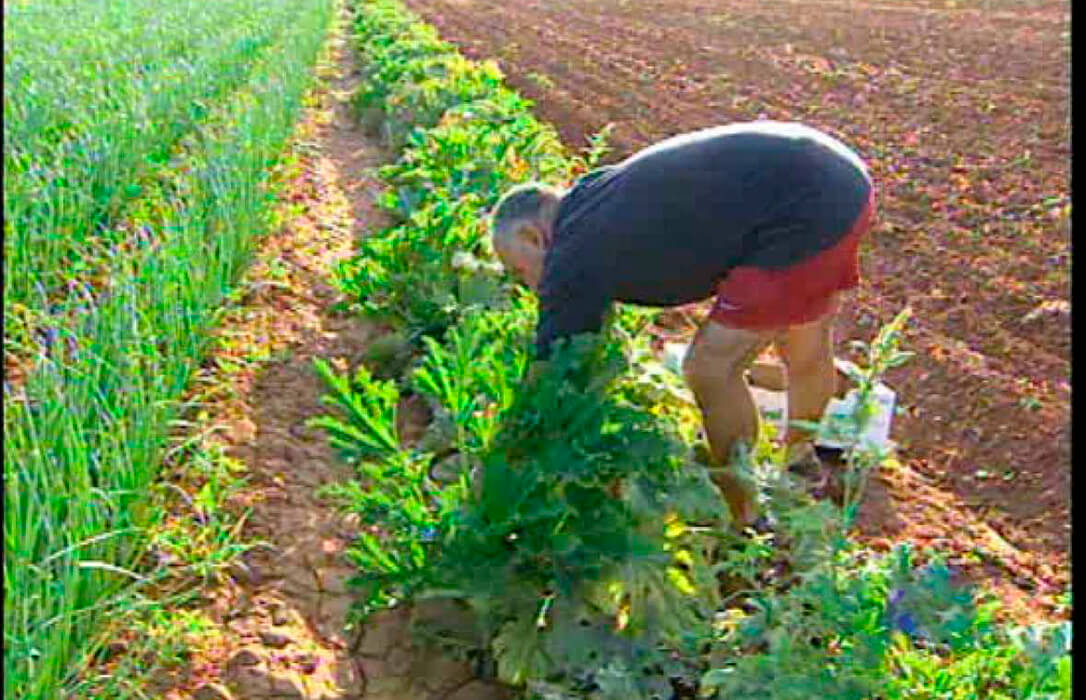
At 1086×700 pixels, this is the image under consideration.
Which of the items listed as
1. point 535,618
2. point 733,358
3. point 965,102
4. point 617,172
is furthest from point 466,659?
point 965,102

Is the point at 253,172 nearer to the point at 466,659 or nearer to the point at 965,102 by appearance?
the point at 466,659

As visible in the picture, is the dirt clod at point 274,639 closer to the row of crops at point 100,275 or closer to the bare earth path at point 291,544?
the bare earth path at point 291,544

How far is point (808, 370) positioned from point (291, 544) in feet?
4.51

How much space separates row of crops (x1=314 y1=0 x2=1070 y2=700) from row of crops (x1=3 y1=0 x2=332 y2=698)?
0.46 meters

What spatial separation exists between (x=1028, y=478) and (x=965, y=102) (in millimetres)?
6356

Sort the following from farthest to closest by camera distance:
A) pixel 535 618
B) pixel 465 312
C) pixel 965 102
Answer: pixel 965 102 < pixel 465 312 < pixel 535 618

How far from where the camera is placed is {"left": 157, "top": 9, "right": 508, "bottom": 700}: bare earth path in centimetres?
245

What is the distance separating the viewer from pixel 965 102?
9195 mm

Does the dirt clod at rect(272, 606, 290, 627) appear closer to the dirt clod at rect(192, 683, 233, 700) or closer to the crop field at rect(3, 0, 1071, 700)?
the crop field at rect(3, 0, 1071, 700)

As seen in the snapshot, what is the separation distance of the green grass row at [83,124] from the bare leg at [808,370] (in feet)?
5.98

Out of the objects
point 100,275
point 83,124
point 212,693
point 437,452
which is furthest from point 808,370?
point 83,124

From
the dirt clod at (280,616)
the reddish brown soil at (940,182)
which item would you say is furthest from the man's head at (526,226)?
the reddish brown soil at (940,182)

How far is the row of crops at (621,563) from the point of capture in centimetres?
204

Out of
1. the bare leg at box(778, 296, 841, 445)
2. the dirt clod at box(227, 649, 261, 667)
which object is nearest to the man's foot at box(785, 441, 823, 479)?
the bare leg at box(778, 296, 841, 445)
